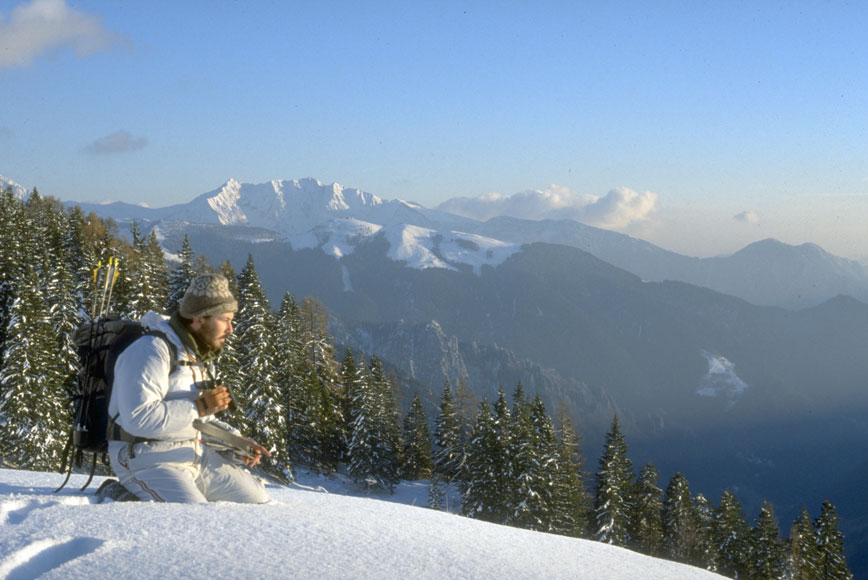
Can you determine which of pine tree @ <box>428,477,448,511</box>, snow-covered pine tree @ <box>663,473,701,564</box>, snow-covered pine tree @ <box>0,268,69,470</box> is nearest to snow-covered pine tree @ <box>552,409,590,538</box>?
snow-covered pine tree @ <box>663,473,701,564</box>

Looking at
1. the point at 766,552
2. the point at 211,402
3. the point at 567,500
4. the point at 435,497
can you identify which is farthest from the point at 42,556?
the point at 766,552

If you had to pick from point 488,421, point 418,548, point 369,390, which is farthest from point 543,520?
point 418,548

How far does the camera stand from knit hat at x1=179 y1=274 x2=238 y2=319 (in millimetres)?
5359

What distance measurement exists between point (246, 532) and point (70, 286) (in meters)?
37.8

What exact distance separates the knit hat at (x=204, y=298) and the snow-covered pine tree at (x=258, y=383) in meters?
31.0

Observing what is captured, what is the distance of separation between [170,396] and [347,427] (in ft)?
154

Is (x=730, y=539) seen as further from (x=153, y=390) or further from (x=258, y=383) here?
(x=153, y=390)

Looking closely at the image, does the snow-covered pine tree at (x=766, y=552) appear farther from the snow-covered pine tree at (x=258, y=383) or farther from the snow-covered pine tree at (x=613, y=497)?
the snow-covered pine tree at (x=258, y=383)

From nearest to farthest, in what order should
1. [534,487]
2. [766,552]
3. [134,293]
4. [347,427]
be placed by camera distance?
[134,293] → [534,487] → [766,552] → [347,427]

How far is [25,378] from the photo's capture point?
28469mm

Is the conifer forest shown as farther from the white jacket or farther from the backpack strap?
the white jacket

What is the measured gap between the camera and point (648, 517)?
161 ft

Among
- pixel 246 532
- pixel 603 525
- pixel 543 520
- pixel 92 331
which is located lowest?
pixel 603 525

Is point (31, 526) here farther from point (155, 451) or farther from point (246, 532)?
point (246, 532)
